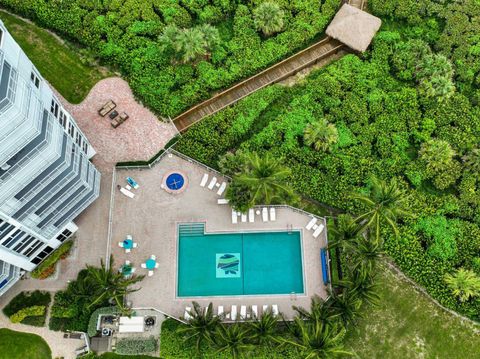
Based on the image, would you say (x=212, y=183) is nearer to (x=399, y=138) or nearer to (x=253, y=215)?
(x=253, y=215)

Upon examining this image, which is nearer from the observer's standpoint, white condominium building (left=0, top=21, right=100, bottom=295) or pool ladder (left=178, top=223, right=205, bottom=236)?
white condominium building (left=0, top=21, right=100, bottom=295)

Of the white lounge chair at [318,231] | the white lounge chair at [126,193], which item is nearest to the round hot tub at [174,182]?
the white lounge chair at [126,193]

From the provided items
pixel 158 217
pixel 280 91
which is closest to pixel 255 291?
pixel 158 217

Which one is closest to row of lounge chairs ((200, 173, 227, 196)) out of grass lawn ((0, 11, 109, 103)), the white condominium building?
the white condominium building

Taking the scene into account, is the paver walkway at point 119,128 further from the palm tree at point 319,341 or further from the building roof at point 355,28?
the palm tree at point 319,341

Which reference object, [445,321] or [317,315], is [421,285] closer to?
[445,321]

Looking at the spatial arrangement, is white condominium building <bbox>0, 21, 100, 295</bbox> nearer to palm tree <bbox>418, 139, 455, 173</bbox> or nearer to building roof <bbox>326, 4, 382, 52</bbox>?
building roof <bbox>326, 4, 382, 52</bbox>
